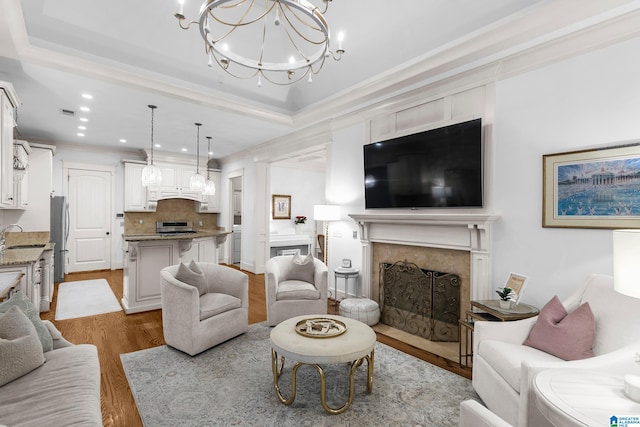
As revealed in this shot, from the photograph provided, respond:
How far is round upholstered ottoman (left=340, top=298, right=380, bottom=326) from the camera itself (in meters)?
3.60

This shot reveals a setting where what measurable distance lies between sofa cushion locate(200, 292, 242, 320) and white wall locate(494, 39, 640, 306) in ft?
8.59

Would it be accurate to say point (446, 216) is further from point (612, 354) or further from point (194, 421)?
point (194, 421)

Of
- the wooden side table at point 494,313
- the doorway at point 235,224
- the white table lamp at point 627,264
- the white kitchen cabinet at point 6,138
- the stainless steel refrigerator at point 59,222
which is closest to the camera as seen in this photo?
the white table lamp at point 627,264

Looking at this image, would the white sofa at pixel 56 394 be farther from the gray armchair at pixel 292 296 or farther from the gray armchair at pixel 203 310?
the gray armchair at pixel 292 296

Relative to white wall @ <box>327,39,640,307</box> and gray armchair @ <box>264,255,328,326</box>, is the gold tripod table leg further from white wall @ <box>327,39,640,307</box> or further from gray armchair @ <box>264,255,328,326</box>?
white wall @ <box>327,39,640,307</box>

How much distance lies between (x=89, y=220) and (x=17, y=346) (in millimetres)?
6134

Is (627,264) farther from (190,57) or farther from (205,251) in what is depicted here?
(205,251)

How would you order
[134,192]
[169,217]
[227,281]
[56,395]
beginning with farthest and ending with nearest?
[169,217] → [134,192] → [227,281] → [56,395]

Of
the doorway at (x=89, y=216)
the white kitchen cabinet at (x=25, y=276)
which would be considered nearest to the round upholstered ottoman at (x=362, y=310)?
the white kitchen cabinet at (x=25, y=276)

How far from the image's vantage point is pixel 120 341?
324cm

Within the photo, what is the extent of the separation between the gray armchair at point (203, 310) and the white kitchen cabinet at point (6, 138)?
1.74 metres

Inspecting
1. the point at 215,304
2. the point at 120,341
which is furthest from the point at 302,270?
the point at 120,341

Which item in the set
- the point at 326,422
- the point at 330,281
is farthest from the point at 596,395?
the point at 330,281

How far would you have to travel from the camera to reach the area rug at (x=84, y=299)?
13.6ft
